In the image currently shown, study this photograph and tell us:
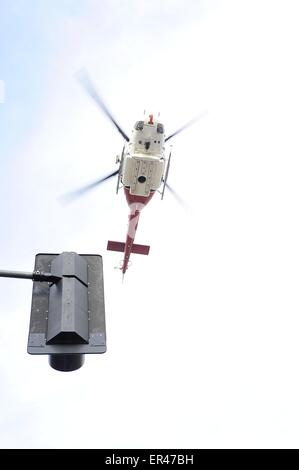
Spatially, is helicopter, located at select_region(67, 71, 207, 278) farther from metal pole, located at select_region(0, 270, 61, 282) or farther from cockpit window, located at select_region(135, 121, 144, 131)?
metal pole, located at select_region(0, 270, 61, 282)

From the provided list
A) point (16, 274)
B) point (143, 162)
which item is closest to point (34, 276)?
point (16, 274)

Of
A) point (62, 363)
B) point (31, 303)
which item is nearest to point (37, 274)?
point (31, 303)

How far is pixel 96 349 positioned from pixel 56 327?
45 centimetres

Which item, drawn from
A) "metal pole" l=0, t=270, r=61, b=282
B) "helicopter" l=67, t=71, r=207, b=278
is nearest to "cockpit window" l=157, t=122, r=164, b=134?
"helicopter" l=67, t=71, r=207, b=278

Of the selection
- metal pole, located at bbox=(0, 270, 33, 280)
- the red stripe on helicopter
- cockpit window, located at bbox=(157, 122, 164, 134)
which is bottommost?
metal pole, located at bbox=(0, 270, 33, 280)

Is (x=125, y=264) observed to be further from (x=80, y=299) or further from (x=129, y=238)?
(x=80, y=299)

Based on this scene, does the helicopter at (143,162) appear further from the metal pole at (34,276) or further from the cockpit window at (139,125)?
the metal pole at (34,276)

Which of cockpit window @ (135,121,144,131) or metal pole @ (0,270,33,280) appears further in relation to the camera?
cockpit window @ (135,121,144,131)

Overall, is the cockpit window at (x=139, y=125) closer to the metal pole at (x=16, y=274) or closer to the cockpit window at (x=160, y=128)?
the cockpit window at (x=160, y=128)

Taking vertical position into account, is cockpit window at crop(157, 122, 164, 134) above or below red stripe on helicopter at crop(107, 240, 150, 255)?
above

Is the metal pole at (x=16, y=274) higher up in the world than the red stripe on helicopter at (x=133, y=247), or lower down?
lower down

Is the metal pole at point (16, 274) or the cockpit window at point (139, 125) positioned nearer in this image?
the metal pole at point (16, 274)

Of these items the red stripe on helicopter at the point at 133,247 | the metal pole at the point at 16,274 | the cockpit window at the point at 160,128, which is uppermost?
the cockpit window at the point at 160,128

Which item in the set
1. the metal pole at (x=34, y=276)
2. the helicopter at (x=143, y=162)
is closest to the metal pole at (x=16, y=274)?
the metal pole at (x=34, y=276)
